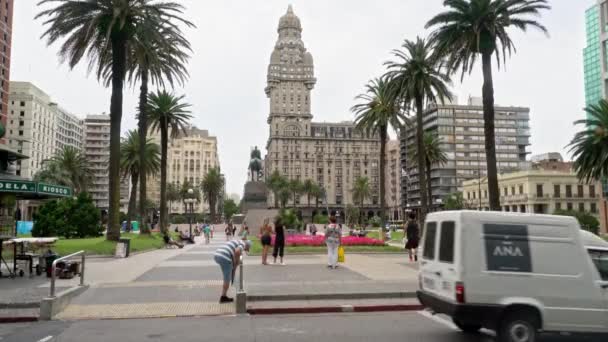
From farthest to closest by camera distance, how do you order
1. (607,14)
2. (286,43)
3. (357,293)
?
1. (286,43)
2. (607,14)
3. (357,293)

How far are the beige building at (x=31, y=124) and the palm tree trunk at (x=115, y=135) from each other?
88.3 m

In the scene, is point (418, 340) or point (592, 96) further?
point (592, 96)

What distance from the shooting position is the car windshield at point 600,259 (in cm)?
794

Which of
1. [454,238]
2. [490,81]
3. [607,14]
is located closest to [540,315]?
[454,238]

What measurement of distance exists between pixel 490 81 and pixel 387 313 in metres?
19.7

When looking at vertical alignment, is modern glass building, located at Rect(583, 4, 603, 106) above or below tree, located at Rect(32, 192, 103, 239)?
above

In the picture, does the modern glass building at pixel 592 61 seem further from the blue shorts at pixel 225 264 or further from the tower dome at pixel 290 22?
the blue shorts at pixel 225 264

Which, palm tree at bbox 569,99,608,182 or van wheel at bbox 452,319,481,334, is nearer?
van wheel at bbox 452,319,481,334

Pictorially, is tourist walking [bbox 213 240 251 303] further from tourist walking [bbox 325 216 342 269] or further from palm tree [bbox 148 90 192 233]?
palm tree [bbox 148 90 192 233]

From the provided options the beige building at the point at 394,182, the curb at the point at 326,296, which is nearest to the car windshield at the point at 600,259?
the curb at the point at 326,296

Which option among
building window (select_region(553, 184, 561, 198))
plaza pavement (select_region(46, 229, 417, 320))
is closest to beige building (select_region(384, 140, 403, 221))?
building window (select_region(553, 184, 561, 198))

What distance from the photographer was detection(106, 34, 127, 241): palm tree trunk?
2694cm

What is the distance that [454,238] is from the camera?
7445 mm

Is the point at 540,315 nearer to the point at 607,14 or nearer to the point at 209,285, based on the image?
the point at 209,285
